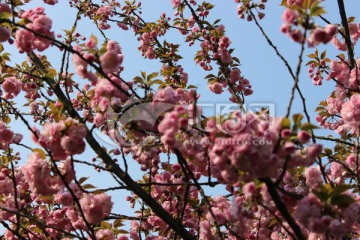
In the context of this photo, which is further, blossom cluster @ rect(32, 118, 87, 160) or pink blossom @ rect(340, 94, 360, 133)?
pink blossom @ rect(340, 94, 360, 133)

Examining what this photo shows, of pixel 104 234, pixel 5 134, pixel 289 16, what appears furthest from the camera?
pixel 5 134

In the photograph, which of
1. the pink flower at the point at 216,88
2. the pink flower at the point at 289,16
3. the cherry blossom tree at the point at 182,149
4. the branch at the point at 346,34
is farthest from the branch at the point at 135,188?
the branch at the point at 346,34

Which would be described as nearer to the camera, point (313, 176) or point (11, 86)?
point (313, 176)

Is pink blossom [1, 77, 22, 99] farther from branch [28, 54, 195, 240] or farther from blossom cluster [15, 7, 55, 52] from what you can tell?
blossom cluster [15, 7, 55, 52]

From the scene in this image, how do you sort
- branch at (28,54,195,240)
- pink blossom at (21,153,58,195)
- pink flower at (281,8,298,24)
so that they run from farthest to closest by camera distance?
branch at (28,54,195,240)
pink blossom at (21,153,58,195)
pink flower at (281,8,298,24)

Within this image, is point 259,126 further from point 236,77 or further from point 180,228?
point 236,77

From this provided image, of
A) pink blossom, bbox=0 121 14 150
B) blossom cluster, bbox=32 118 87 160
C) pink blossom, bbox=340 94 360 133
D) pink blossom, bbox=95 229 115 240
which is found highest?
pink blossom, bbox=0 121 14 150

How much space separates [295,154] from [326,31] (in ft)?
2.42

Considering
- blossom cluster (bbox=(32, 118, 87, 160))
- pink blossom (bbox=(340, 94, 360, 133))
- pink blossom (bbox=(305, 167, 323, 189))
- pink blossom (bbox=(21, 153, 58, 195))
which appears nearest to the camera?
blossom cluster (bbox=(32, 118, 87, 160))

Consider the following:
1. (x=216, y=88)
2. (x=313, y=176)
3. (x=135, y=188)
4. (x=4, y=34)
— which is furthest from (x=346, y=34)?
(x=4, y=34)

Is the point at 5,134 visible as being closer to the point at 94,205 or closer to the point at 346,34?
the point at 94,205

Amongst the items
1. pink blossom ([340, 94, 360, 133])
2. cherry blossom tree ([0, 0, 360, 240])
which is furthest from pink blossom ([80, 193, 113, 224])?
pink blossom ([340, 94, 360, 133])

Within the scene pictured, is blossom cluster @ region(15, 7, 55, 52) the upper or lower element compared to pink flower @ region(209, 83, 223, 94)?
lower

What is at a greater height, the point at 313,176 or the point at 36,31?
the point at 36,31
